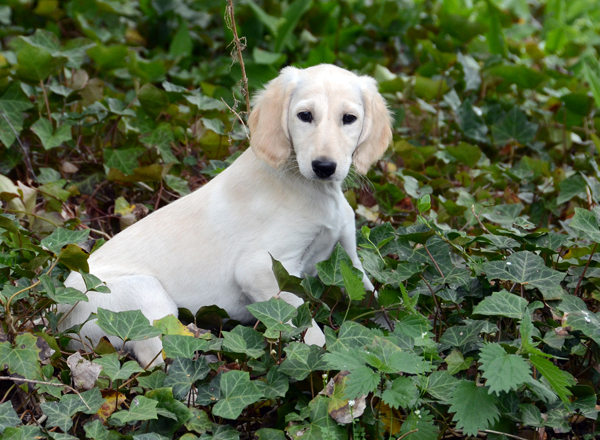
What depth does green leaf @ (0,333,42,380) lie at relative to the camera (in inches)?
81.2

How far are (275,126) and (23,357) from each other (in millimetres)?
1370

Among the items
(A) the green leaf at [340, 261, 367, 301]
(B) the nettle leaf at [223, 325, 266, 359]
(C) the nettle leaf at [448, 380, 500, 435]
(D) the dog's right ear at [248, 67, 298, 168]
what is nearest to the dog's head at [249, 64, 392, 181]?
(D) the dog's right ear at [248, 67, 298, 168]

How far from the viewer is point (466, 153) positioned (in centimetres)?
395

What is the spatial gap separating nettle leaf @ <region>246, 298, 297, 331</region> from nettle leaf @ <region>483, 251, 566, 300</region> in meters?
0.81

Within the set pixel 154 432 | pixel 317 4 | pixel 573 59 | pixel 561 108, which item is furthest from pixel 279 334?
pixel 573 59

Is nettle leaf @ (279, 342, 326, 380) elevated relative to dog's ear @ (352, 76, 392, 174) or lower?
lower

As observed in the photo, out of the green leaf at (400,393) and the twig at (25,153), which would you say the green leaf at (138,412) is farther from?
the twig at (25,153)

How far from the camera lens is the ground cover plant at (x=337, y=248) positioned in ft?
6.51

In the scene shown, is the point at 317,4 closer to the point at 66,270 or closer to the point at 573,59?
the point at 573,59

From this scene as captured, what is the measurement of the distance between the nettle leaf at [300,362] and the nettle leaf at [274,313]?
82 millimetres

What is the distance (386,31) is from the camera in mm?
6715

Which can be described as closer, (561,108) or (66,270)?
(66,270)

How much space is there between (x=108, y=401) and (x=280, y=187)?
3.85ft

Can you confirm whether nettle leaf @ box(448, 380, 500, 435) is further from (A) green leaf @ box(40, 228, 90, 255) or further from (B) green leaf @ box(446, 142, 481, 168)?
(B) green leaf @ box(446, 142, 481, 168)
